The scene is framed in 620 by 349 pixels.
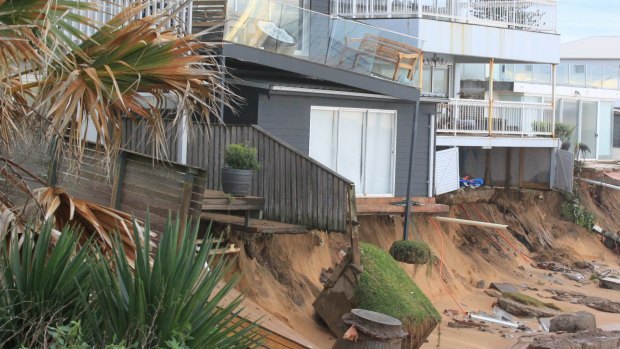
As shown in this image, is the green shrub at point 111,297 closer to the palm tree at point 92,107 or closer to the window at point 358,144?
the palm tree at point 92,107

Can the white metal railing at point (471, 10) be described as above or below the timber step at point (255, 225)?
above

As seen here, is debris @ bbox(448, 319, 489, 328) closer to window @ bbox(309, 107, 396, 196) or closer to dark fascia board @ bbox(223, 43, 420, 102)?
window @ bbox(309, 107, 396, 196)

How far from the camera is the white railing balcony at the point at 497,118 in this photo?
87.6 ft

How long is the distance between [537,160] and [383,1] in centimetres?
681

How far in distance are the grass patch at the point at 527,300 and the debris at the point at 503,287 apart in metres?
0.81

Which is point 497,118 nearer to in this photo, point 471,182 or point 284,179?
point 471,182

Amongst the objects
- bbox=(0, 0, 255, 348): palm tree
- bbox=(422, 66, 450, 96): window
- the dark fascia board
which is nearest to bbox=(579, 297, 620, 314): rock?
the dark fascia board

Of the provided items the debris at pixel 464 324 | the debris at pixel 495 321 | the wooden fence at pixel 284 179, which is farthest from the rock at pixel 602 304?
the wooden fence at pixel 284 179

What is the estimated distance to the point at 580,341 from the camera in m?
18.0

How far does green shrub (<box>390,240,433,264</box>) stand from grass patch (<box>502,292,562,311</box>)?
14.4ft

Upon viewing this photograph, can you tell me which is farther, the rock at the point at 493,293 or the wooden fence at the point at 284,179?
the rock at the point at 493,293

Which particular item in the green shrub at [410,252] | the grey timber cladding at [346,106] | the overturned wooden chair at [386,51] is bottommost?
the green shrub at [410,252]

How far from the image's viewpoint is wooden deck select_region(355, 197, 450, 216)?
20797 mm

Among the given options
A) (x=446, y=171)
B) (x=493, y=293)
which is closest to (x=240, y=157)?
(x=446, y=171)
